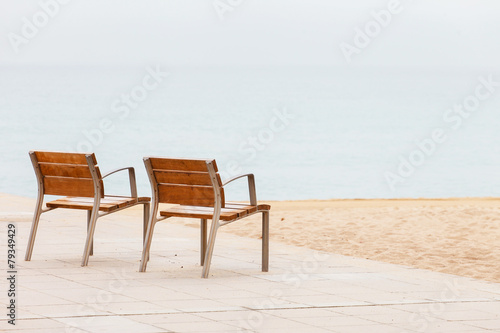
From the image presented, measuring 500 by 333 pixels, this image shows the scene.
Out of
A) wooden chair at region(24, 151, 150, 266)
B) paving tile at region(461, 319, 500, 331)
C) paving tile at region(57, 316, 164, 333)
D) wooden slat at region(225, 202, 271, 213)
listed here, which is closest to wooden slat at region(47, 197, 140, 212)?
wooden chair at region(24, 151, 150, 266)

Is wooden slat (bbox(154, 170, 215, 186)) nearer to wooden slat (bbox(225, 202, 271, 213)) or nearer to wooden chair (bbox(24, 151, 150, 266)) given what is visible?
wooden chair (bbox(24, 151, 150, 266))

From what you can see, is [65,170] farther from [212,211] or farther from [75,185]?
[212,211]

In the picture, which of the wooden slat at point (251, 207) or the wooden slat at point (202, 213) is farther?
the wooden slat at point (251, 207)

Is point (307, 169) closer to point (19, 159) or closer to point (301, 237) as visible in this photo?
point (19, 159)

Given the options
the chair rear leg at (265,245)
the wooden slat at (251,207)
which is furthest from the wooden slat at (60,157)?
the chair rear leg at (265,245)

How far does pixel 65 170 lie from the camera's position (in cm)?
794

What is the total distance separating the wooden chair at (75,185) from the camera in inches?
306

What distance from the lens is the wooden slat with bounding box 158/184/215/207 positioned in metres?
7.51

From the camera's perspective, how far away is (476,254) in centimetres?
924

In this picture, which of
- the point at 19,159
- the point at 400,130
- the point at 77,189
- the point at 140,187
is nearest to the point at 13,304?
the point at 77,189

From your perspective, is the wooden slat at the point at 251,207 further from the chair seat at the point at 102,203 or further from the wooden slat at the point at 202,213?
the chair seat at the point at 102,203

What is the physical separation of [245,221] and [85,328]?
243 inches

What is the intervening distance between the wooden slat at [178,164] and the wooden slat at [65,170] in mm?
614

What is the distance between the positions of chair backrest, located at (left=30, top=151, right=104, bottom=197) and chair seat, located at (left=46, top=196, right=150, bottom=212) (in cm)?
9
